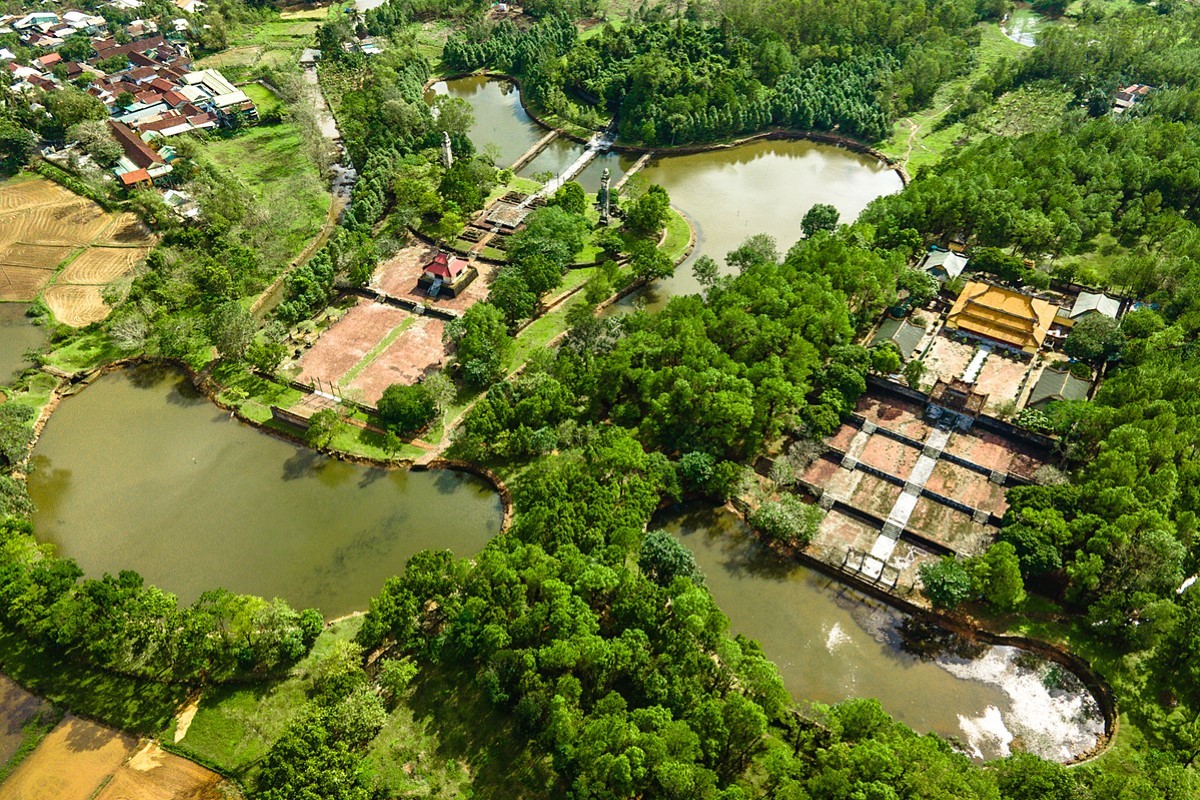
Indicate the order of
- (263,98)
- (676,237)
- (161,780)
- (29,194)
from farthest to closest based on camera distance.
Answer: (263,98)
(29,194)
(676,237)
(161,780)

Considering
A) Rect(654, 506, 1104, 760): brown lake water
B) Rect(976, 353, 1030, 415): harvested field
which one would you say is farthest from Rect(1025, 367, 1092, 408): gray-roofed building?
Rect(654, 506, 1104, 760): brown lake water

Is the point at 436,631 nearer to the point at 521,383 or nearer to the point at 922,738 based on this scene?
the point at 521,383

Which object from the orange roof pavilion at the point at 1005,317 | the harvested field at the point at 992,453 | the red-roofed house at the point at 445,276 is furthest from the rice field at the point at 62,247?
the orange roof pavilion at the point at 1005,317

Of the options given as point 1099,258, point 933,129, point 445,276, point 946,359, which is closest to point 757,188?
point 933,129

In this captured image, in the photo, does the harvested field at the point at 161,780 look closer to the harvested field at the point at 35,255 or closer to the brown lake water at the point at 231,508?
the brown lake water at the point at 231,508

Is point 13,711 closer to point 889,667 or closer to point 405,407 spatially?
point 405,407

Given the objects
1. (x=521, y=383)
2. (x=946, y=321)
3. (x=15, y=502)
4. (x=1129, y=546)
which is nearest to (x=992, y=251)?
(x=946, y=321)
